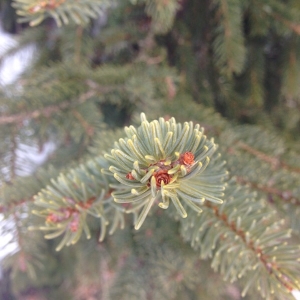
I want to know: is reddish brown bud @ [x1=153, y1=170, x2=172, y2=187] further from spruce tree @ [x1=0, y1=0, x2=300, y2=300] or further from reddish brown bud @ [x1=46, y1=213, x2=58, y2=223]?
reddish brown bud @ [x1=46, y1=213, x2=58, y2=223]

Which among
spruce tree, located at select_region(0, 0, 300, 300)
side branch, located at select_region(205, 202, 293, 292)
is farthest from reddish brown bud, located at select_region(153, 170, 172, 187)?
side branch, located at select_region(205, 202, 293, 292)

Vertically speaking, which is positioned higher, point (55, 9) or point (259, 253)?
point (55, 9)

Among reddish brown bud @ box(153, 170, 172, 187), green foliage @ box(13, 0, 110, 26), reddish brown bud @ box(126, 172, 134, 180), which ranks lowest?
reddish brown bud @ box(126, 172, 134, 180)

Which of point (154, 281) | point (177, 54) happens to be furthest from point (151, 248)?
point (177, 54)

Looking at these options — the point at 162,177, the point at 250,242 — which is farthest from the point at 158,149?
the point at 250,242

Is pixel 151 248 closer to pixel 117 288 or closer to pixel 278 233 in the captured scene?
pixel 117 288

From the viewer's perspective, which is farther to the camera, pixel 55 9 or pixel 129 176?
pixel 55 9

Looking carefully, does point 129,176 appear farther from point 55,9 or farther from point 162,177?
point 55,9
